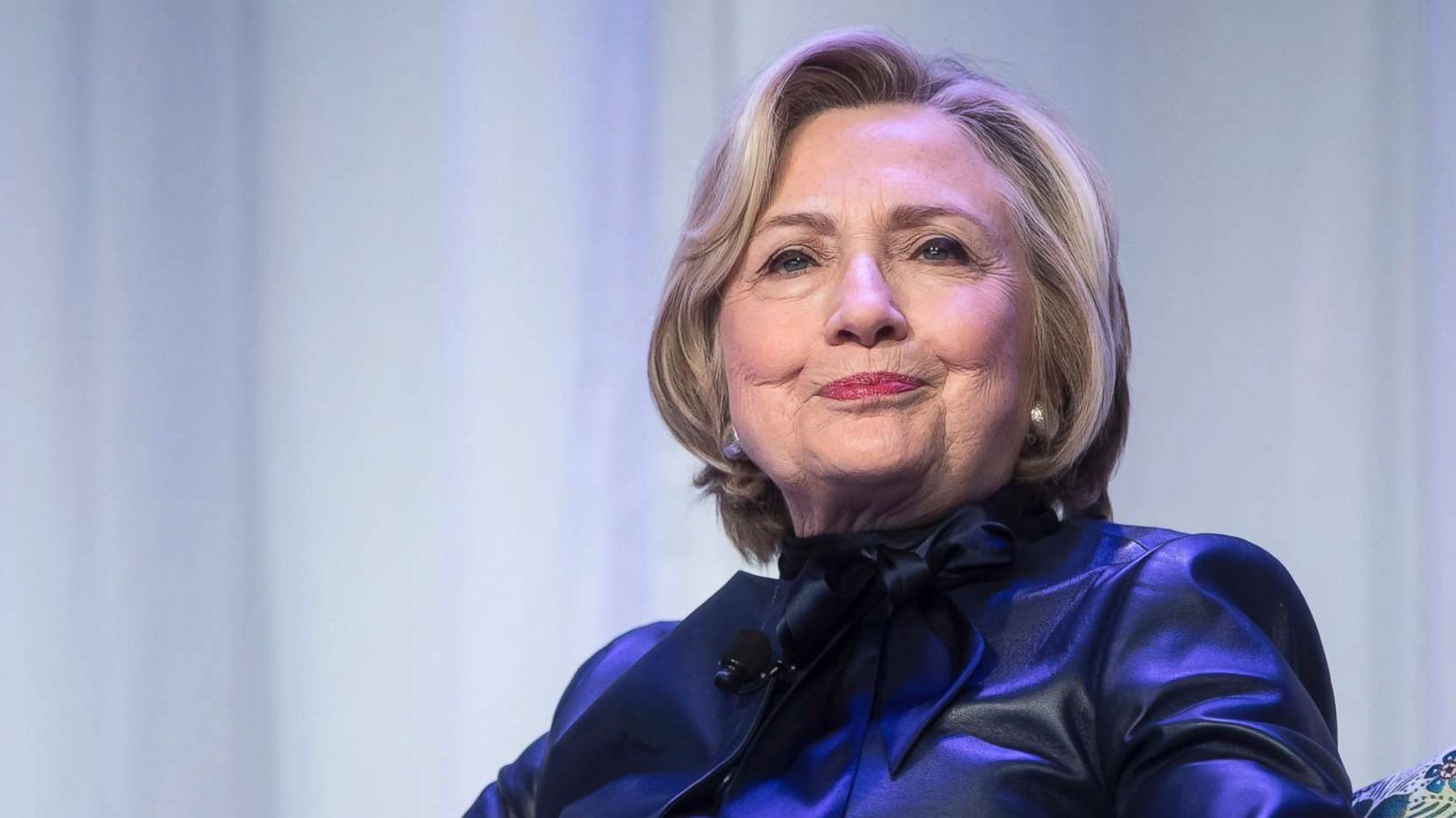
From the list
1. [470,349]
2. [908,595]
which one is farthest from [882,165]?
[470,349]

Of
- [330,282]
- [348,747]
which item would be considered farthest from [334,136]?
[348,747]

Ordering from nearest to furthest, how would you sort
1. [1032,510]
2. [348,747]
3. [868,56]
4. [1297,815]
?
[1297,815], [1032,510], [868,56], [348,747]

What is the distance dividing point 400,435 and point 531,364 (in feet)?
0.74

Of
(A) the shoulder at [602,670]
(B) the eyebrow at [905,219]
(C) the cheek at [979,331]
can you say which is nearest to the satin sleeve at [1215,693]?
(C) the cheek at [979,331]

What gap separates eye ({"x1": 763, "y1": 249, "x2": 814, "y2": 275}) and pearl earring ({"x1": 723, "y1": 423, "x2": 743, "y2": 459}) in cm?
25

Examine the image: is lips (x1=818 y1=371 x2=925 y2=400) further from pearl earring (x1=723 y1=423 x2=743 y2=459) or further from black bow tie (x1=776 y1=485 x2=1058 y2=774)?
pearl earring (x1=723 y1=423 x2=743 y2=459)

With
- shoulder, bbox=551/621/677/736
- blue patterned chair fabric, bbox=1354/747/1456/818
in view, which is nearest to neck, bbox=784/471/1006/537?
shoulder, bbox=551/621/677/736

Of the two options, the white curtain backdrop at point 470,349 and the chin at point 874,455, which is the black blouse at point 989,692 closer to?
the chin at point 874,455

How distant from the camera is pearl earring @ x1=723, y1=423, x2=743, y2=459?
184cm

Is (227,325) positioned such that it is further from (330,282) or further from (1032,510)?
(1032,510)

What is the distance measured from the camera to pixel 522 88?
2529 mm

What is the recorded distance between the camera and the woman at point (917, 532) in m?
1.31

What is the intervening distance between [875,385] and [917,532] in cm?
14

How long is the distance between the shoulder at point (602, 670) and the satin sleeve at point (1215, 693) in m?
0.56
